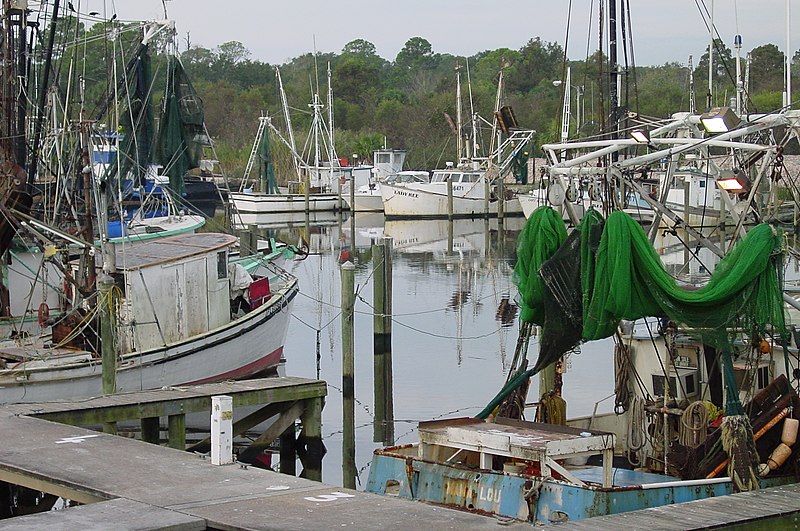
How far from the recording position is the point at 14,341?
2003cm

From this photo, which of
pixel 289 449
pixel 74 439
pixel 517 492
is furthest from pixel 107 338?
pixel 517 492

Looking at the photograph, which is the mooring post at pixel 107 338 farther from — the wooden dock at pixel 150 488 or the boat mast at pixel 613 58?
the boat mast at pixel 613 58

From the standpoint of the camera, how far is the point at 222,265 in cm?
2238

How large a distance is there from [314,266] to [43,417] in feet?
97.4

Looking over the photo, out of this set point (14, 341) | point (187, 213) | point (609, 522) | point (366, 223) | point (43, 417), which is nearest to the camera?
point (609, 522)

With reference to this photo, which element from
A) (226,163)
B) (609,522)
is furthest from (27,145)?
(226,163)

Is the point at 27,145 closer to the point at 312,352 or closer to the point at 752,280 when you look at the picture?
the point at 312,352

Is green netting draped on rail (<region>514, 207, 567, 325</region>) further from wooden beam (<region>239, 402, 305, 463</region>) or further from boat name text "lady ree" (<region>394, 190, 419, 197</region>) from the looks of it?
boat name text "lady ree" (<region>394, 190, 419, 197</region>)

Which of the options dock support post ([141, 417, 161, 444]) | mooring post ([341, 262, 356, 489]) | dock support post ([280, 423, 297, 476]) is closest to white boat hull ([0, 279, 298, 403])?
mooring post ([341, 262, 356, 489])

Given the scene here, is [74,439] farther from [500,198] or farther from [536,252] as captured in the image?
[500,198]

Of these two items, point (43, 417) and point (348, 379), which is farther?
point (348, 379)

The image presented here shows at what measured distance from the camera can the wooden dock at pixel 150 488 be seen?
31.9 feet

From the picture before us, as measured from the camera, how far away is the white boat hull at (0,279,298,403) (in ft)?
60.4

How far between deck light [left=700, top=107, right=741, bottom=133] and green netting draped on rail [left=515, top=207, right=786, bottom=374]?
139 cm
